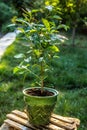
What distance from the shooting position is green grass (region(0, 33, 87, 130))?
4773mm

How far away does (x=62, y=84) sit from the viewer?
6039 millimetres

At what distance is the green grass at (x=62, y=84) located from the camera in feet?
15.7

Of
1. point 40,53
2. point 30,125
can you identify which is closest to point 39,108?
point 30,125

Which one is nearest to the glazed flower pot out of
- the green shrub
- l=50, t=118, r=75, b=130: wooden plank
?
l=50, t=118, r=75, b=130: wooden plank

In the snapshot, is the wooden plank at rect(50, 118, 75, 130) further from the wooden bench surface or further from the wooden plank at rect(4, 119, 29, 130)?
the wooden plank at rect(4, 119, 29, 130)

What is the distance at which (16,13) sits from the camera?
48.5ft

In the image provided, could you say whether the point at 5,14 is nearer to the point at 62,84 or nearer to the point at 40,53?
the point at 62,84

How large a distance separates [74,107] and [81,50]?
468 cm

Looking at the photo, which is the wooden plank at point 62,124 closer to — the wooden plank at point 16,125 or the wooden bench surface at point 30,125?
the wooden bench surface at point 30,125

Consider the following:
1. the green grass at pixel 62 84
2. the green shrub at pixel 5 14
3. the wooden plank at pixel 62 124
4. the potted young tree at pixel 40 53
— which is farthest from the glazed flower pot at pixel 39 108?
the green shrub at pixel 5 14

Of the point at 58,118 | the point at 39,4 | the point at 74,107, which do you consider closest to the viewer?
the point at 58,118

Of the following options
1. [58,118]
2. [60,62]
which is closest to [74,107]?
[58,118]

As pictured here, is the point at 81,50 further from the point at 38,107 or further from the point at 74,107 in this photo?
the point at 38,107

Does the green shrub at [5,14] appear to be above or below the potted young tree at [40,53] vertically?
below
